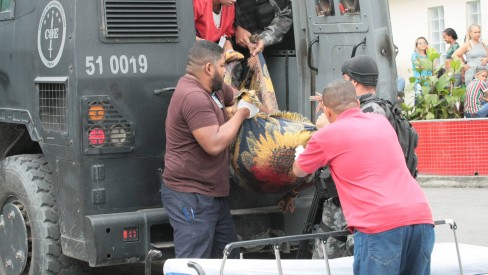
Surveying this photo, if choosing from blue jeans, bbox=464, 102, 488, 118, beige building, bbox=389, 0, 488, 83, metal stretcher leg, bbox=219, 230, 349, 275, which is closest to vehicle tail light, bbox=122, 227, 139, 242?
metal stretcher leg, bbox=219, 230, 349, 275

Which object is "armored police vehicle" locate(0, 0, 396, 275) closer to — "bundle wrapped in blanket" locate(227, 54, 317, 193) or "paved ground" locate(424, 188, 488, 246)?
"bundle wrapped in blanket" locate(227, 54, 317, 193)

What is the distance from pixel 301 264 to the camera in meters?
5.51

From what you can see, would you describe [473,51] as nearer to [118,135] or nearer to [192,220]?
[118,135]

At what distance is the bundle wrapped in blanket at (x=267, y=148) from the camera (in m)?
6.23

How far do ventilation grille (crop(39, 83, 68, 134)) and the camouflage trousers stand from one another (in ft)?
5.60

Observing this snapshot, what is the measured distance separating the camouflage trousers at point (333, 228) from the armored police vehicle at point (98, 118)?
790mm

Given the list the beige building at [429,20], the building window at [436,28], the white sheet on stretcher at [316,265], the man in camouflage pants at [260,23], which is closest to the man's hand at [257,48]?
the man in camouflage pants at [260,23]

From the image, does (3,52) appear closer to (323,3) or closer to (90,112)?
(90,112)

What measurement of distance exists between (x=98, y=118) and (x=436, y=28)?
19.6 meters

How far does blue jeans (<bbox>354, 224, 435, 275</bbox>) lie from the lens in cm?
502

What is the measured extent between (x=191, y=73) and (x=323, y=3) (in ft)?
4.80

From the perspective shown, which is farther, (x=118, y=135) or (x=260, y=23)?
(x=260, y=23)

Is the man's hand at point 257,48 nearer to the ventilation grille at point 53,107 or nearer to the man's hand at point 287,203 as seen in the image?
the man's hand at point 287,203

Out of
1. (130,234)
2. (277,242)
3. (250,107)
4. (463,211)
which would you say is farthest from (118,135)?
(463,211)
